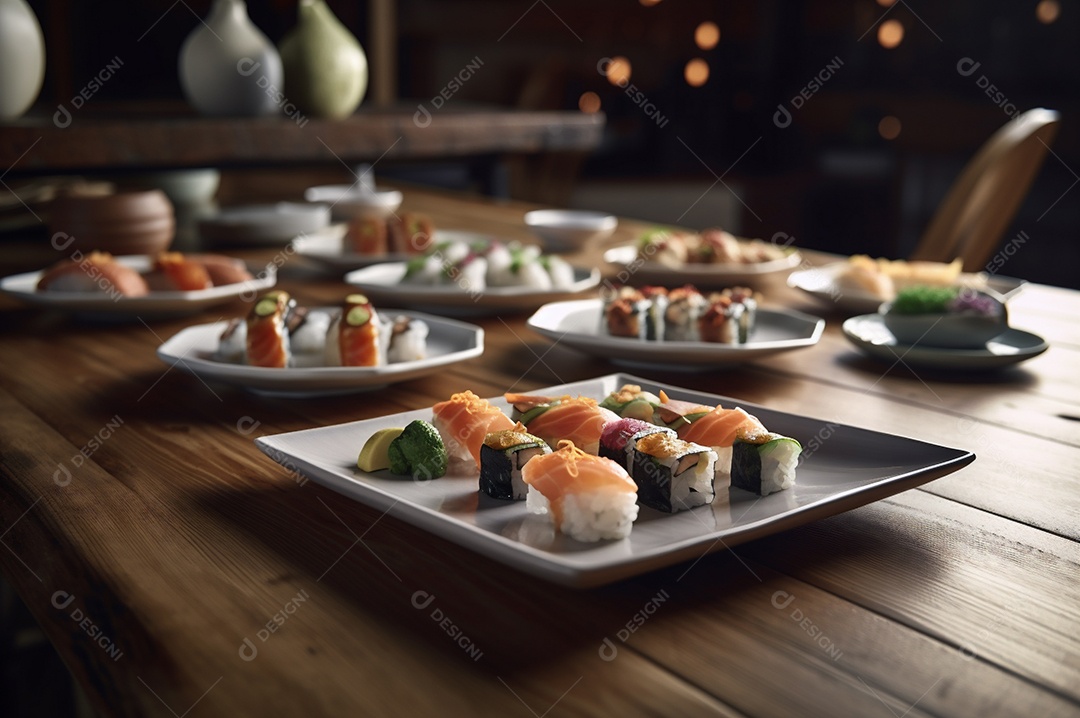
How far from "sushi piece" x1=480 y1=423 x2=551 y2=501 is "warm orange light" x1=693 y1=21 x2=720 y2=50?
630cm

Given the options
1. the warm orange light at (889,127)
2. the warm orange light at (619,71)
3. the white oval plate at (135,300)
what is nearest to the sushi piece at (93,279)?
the white oval plate at (135,300)

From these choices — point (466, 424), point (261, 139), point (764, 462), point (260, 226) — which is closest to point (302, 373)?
point (466, 424)

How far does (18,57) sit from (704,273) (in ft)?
5.26

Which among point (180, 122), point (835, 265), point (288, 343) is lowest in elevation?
point (835, 265)

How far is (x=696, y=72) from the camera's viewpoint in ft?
22.0

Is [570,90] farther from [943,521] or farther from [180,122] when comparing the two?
[943,521]

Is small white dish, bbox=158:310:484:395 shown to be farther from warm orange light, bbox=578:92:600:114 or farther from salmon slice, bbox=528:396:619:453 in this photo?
warm orange light, bbox=578:92:600:114

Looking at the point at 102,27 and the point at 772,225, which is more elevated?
the point at 102,27

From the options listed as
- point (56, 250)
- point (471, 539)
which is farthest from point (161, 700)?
point (56, 250)

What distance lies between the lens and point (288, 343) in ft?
4.25

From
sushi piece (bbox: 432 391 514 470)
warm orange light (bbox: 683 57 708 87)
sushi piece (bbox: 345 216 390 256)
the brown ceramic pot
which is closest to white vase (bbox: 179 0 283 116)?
the brown ceramic pot

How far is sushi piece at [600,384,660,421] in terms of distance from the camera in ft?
3.19

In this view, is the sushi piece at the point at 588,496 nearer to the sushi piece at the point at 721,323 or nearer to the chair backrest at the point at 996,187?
the sushi piece at the point at 721,323

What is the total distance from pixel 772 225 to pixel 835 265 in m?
4.29
